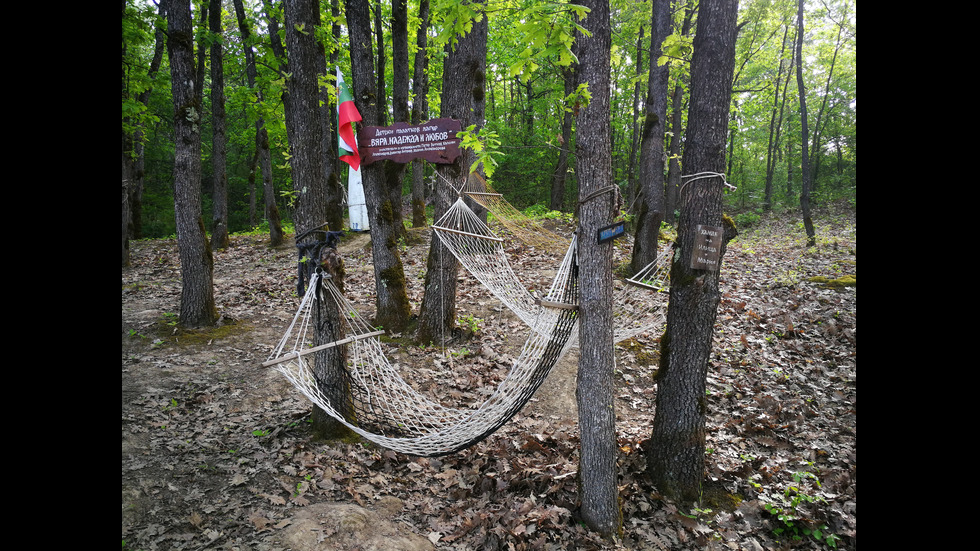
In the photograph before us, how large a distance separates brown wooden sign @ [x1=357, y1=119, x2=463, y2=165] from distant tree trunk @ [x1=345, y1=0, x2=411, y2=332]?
38cm

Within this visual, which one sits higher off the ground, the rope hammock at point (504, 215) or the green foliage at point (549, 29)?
the green foliage at point (549, 29)

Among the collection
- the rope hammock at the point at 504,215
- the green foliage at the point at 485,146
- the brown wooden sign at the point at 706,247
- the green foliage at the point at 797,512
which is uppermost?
the green foliage at the point at 485,146

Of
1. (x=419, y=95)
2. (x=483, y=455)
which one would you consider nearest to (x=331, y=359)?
(x=483, y=455)

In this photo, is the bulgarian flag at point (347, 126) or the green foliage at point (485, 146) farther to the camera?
the bulgarian flag at point (347, 126)

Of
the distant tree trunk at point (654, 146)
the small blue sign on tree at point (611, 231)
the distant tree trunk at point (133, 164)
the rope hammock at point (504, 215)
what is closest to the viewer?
the small blue sign on tree at point (611, 231)

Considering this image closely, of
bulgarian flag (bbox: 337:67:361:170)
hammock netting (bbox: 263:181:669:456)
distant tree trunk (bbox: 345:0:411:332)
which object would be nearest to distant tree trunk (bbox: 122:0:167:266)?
distant tree trunk (bbox: 345:0:411:332)

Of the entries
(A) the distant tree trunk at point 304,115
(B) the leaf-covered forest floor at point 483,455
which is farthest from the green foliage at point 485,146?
(B) the leaf-covered forest floor at point 483,455

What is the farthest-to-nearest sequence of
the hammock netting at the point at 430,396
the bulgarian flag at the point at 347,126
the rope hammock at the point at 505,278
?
the bulgarian flag at the point at 347,126 → the rope hammock at the point at 505,278 → the hammock netting at the point at 430,396

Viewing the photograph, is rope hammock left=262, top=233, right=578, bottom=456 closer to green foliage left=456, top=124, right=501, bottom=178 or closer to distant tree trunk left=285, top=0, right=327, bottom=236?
distant tree trunk left=285, top=0, right=327, bottom=236

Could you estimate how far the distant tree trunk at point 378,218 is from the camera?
4539 mm

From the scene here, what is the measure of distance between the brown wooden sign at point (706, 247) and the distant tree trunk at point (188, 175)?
4623 mm

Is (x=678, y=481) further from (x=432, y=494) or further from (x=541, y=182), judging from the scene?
(x=541, y=182)

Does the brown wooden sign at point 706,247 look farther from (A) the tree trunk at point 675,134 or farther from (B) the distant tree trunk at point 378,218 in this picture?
(A) the tree trunk at point 675,134
